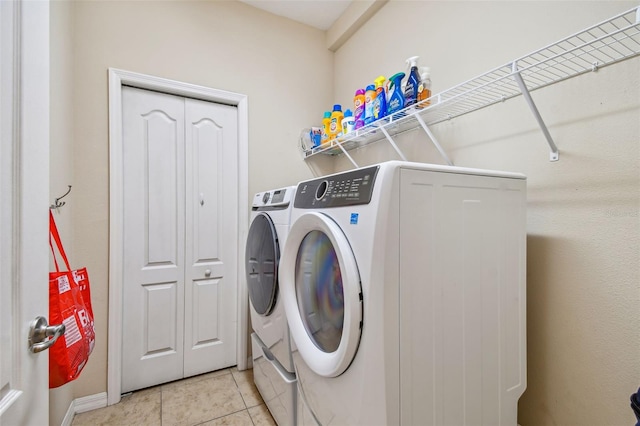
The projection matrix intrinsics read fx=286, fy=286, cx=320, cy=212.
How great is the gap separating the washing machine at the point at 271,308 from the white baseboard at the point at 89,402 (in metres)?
0.95

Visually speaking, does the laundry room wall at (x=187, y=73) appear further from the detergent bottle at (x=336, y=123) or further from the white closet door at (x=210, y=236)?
the detergent bottle at (x=336, y=123)

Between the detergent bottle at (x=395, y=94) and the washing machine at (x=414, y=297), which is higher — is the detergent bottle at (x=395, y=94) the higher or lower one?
the higher one

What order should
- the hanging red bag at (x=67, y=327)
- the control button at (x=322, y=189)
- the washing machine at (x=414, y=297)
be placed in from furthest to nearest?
the control button at (x=322, y=189), the hanging red bag at (x=67, y=327), the washing machine at (x=414, y=297)

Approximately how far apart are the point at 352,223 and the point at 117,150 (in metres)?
1.78

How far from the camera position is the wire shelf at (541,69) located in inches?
36.5

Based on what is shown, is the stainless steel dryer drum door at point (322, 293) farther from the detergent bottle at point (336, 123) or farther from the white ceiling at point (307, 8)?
the white ceiling at point (307, 8)

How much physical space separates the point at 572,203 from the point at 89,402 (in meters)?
2.78

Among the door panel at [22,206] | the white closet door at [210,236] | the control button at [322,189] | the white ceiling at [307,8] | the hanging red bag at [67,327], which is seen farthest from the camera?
the white ceiling at [307,8]

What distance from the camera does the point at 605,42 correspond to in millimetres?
1010

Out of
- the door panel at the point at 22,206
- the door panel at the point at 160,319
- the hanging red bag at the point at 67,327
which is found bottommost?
the door panel at the point at 160,319

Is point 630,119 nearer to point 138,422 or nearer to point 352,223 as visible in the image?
point 352,223

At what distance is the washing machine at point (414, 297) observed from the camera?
2.75ft

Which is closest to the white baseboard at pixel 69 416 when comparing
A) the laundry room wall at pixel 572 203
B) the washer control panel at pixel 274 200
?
the washer control panel at pixel 274 200

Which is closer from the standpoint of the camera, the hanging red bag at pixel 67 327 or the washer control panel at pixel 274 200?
the hanging red bag at pixel 67 327
